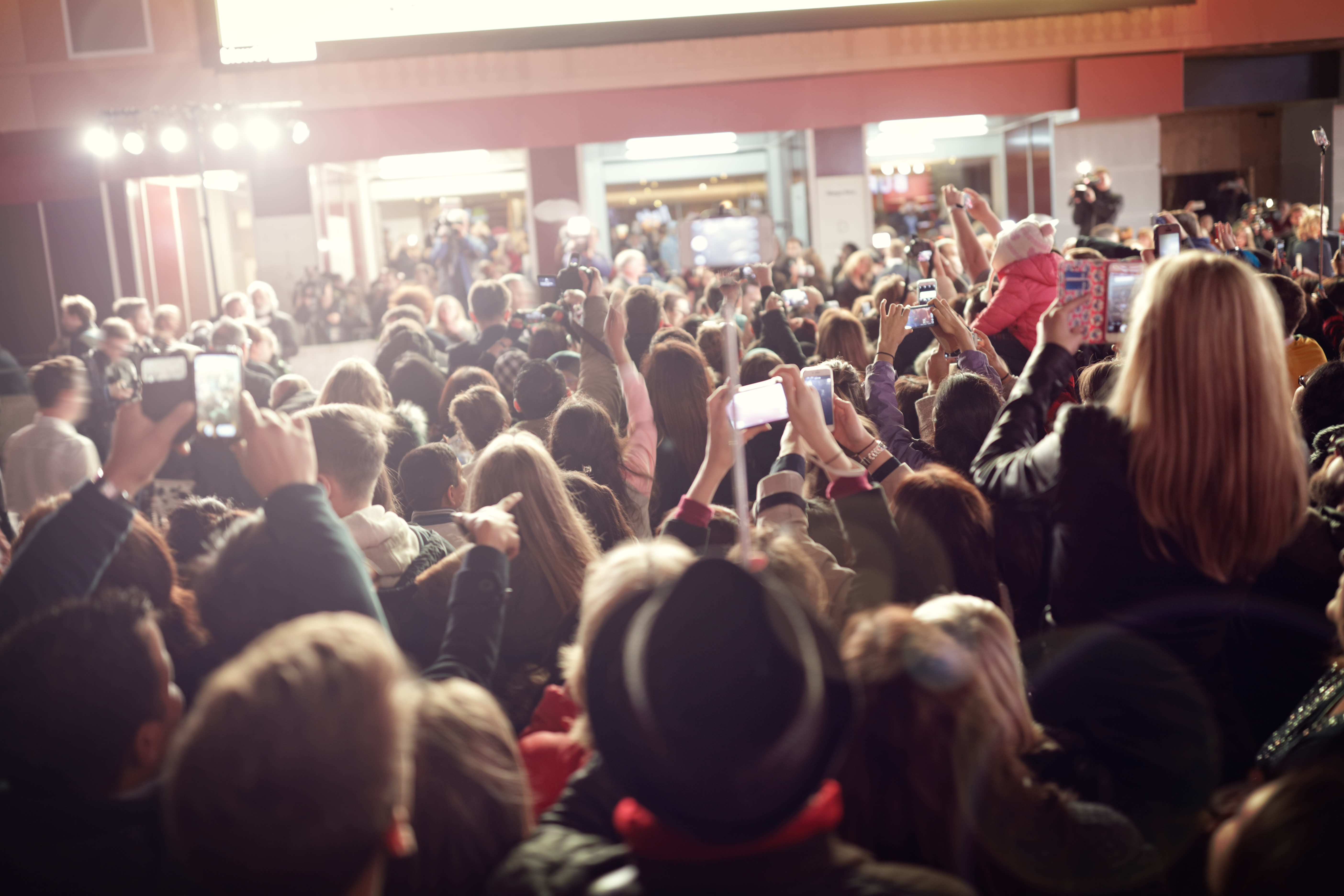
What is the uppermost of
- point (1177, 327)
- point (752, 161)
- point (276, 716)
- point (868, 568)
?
point (752, 161)

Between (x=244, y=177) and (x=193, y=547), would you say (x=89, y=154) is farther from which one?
(x=193, y=547)

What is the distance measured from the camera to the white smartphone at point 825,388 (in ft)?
8.59

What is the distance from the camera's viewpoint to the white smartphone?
2.62 metres

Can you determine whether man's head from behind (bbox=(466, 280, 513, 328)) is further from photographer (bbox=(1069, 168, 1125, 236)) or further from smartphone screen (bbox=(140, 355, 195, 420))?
photographer (bbox=(1069, 168, 1125, 236))

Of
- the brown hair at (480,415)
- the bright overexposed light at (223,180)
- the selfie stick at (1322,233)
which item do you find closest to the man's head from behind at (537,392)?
the brown hair at (480,415)

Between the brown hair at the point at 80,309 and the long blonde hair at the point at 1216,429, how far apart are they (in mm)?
7523

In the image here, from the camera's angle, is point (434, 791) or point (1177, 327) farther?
point (1177, 327)

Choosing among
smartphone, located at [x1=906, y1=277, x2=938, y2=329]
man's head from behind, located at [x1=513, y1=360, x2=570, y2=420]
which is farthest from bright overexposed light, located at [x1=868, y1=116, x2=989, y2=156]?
man's head from behind, located at [x1=513, y1=360, x2=570, y2=420]

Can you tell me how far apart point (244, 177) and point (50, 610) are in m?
16.1

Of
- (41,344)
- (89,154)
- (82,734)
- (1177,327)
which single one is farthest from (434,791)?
(41,344)

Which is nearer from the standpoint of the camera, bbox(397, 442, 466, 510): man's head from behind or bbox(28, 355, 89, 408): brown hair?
bbox(397, 442, 466, 510): man's head from behind

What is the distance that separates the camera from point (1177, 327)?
5.54 ft

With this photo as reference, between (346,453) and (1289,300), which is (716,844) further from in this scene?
(1289,300)

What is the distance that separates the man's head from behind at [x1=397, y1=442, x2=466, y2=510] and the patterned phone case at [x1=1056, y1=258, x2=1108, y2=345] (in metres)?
1.73
